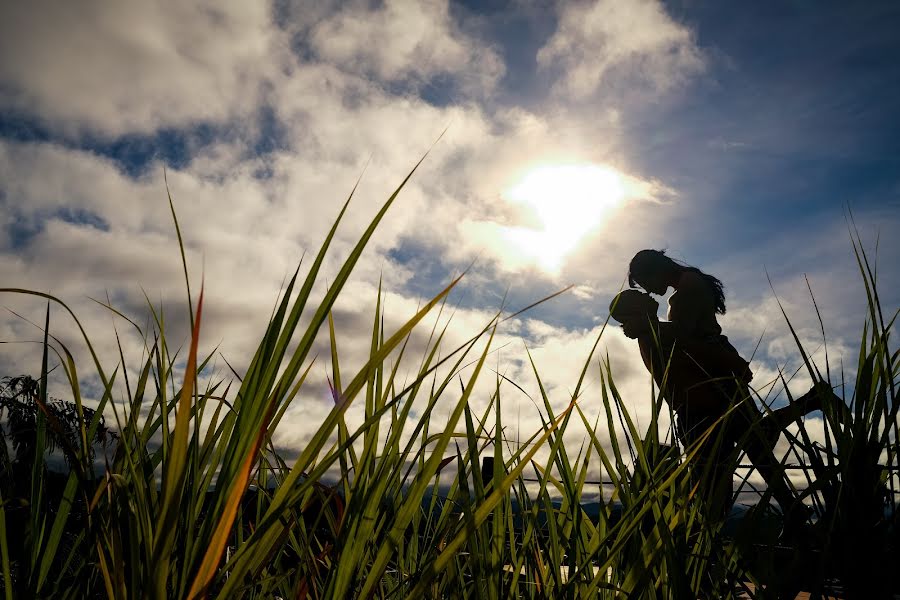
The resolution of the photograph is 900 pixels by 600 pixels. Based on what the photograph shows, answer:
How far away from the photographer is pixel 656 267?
3.49 meters

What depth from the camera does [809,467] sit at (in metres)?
0.99

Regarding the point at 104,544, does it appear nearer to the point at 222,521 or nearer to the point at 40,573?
the point at 40,573

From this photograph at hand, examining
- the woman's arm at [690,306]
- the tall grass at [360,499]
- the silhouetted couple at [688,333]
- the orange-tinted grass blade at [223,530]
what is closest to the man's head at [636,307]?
the silhouetted couple at [688,333]

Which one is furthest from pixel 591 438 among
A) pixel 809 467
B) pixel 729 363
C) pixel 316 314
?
pixel 729 363

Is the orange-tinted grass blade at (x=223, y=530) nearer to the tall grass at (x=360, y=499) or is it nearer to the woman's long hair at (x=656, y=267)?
the tall grass at (x=360, y=499)

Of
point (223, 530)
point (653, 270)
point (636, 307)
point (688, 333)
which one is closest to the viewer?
point (223, 530)

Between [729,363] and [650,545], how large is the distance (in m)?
2.17

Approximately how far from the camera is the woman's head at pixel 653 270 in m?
3.46

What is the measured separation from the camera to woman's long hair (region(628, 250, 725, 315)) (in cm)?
343

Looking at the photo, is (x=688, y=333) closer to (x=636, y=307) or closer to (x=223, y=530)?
(x=636, y=307)

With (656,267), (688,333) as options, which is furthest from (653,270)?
(688,333)

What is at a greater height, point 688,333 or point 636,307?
point 636,307

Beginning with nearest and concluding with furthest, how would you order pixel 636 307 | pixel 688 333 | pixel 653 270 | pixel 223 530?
pixel 223 530, pixel 688 333, pixel 636 307, pixel 653 270

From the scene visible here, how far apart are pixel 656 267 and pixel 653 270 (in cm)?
2
